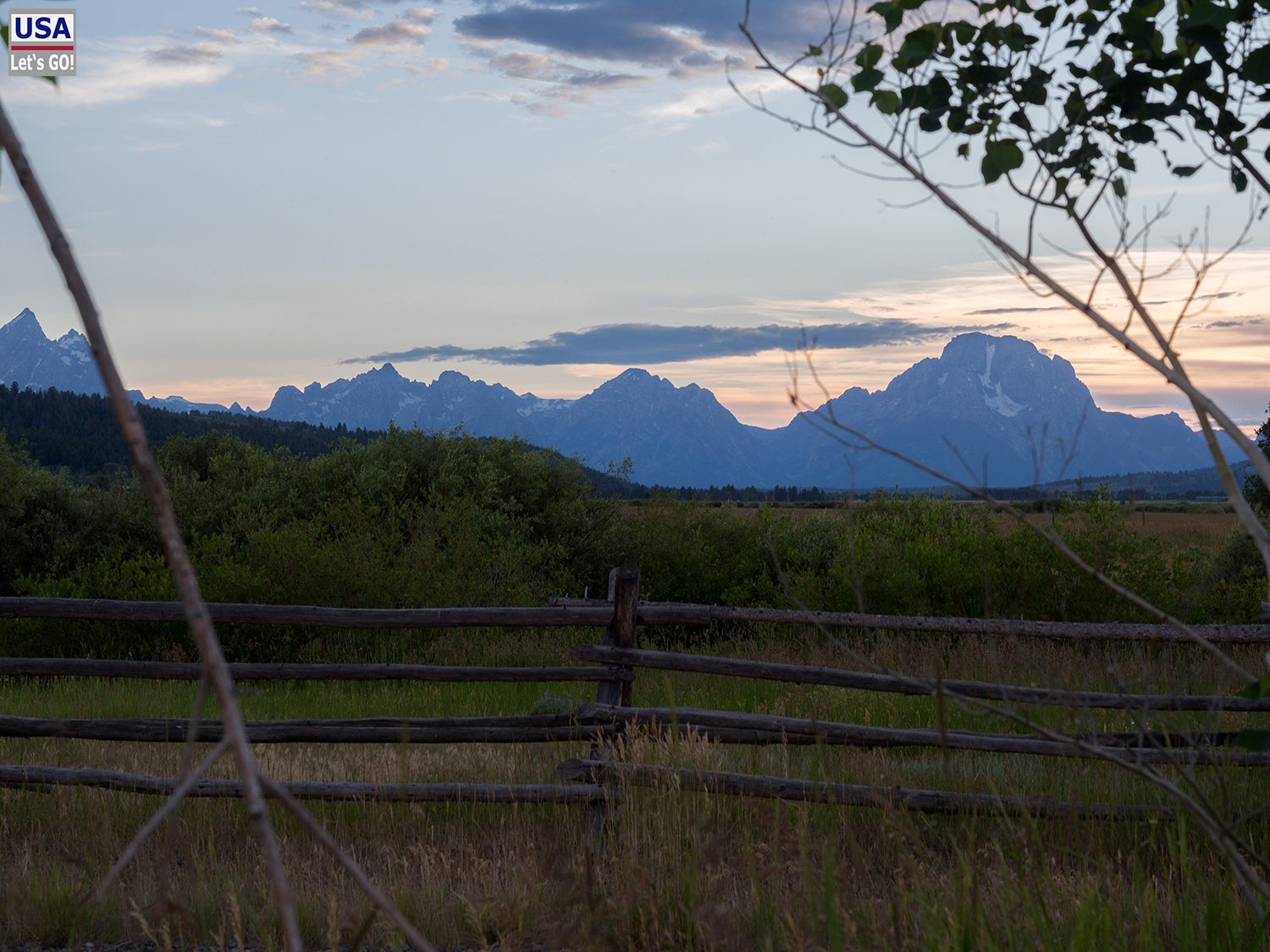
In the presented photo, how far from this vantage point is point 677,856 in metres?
3.55

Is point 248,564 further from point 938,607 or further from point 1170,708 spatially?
point 1170,708

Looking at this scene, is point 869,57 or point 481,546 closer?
point 869,57

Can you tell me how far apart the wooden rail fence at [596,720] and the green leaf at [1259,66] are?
2956 mm

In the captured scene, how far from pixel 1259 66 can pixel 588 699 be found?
258 inches

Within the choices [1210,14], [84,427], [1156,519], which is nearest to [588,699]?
[1210,14]

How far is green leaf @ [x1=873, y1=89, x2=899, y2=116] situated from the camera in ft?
7.27

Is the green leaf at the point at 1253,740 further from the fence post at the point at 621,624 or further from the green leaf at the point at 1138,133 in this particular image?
the fence post at the point at 621,624

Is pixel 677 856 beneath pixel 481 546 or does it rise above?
beneath

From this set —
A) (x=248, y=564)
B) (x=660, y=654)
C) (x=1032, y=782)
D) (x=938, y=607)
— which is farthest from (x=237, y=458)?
(x=1032, y=782)

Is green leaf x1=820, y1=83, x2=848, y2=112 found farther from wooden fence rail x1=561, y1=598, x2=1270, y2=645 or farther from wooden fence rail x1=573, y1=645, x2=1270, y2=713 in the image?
wooden fence rail x1=573, y1=645, x2=1270, y2=713

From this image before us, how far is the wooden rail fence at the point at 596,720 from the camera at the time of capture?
4.79 meters

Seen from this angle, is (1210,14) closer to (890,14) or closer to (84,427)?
(890,14)

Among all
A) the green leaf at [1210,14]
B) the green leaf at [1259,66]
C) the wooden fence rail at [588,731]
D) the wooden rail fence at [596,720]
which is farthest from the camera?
the wooden fence rail at [588,731]

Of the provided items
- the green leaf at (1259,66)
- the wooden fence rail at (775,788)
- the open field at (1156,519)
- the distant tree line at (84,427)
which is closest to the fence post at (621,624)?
the wooden fence rail at (775,788)
